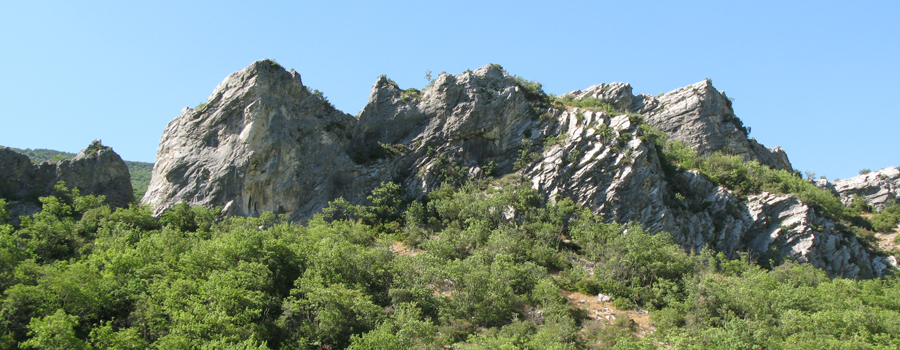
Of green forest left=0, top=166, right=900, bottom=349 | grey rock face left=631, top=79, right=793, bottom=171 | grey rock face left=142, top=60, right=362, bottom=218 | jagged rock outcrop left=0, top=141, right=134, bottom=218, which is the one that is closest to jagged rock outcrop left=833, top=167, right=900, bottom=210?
grey rock face left=631, top=79, right=793, bottom=171

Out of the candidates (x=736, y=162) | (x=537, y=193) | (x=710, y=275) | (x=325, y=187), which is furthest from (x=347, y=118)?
(x=736, y=162)

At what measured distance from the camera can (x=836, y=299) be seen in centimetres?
3066

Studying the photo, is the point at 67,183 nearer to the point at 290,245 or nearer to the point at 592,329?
the point at 290,245

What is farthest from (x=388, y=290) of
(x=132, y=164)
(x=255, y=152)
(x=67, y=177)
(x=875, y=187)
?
(x=132, y=164)

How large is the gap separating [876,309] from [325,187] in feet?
125

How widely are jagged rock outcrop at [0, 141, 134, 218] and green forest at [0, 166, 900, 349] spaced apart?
5.35ft

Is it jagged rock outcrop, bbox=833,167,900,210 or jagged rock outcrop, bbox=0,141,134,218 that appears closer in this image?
jagged rock outcrop, bbox=0,141,134,218

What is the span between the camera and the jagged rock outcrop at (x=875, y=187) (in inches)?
2470

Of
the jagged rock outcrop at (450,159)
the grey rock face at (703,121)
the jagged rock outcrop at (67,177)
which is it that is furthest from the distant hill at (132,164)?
the grey rock face at (703,121)

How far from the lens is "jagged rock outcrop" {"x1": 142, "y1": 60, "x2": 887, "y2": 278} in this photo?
40969 millimetres

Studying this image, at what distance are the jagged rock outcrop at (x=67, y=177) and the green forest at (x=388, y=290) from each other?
1631 mm

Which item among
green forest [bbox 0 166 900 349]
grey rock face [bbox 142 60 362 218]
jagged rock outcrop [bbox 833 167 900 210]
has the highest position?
jagged rock outcrop [bbox 833 167 900 210]

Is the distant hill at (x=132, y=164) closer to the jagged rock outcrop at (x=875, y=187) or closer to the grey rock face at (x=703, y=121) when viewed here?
the grey rock face at (x=703, y=121)

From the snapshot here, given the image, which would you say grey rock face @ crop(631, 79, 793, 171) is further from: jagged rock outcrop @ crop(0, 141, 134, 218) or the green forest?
jagged rock outcrop @ crop(0, 141, 134, 218)
